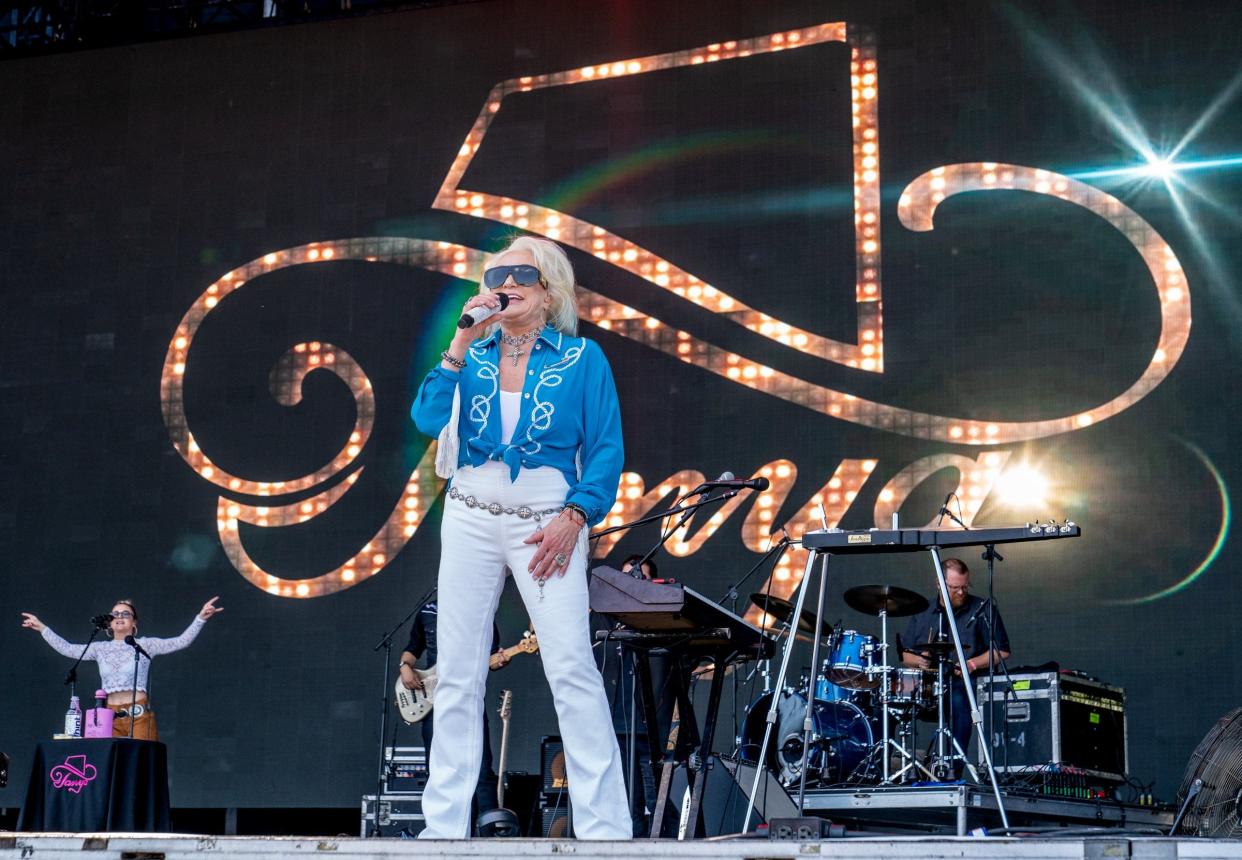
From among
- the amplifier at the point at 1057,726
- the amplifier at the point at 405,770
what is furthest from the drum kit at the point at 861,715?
the amplifier at the point at 405,770

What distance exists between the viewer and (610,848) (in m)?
2.53

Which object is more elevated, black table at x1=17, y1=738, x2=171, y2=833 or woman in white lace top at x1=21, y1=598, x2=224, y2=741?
woman in white lace top at x1=21, y1=598, x2=224, y2=741

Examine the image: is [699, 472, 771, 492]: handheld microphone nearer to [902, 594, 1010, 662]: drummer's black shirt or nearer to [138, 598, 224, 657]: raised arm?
[902, 594, 1010, 662]: drummer's black shirt

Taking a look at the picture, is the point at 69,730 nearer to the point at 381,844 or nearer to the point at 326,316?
the point at 326,316

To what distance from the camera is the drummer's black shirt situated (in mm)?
6951

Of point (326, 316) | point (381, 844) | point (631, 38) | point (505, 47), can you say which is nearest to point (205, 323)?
point (326, 316)

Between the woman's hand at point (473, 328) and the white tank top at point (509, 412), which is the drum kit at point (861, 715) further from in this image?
the woman's hand at point (473, 328)

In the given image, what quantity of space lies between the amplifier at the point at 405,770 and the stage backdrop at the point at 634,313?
39 cm

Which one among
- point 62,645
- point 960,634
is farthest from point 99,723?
point 960,634

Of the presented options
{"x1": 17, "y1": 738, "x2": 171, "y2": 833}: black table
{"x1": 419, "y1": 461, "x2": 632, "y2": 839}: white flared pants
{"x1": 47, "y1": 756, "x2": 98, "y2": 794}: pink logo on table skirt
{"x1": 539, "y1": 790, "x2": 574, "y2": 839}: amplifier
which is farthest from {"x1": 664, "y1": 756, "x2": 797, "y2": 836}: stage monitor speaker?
{"x1": 47, "y1": 756, "x2": 98, "y2": 794}: pink logo on table skirt

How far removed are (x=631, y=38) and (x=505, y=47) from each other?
2.53 feet

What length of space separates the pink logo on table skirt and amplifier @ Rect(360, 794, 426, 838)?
60.4 inches

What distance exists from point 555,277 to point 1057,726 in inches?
147

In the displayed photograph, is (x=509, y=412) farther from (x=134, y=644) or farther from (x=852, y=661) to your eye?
(x=134, y=644)
